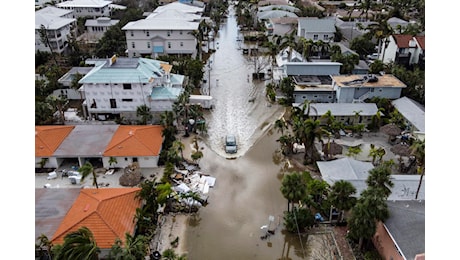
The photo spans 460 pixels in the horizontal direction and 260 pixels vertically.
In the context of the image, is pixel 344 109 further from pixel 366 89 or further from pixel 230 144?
pixel 230 144

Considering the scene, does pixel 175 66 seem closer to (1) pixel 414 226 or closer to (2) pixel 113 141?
(2) pixel 113 141

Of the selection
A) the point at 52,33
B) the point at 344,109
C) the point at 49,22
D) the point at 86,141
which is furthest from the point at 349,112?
the point at 49,22

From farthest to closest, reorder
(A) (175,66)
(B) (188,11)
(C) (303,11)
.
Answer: (C) (303,11) < (B) (188,11) < (A) (175,66)

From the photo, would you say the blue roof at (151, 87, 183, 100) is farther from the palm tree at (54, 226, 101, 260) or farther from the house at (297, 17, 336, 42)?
the house at (297, 17, 336, 42)

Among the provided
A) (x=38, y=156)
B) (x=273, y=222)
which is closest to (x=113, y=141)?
(x=38, y=156)

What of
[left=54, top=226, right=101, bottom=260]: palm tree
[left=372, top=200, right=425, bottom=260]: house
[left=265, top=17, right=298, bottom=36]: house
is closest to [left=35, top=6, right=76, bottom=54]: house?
[left=265, top=17, right=298, bottom=36]: house

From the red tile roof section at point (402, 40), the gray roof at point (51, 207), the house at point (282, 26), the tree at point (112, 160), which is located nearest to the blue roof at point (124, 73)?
the tree at point (112, 160)
